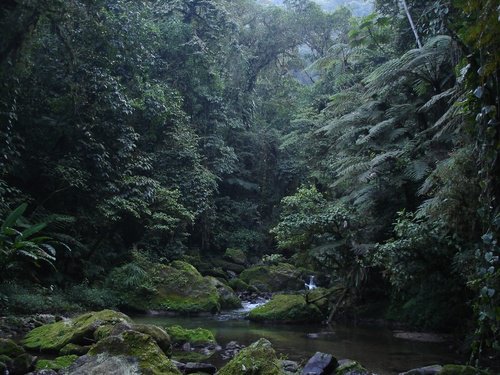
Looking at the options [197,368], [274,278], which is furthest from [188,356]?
[274,278]

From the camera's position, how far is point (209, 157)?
70.9 ft

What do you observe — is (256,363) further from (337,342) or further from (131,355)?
(337,342)

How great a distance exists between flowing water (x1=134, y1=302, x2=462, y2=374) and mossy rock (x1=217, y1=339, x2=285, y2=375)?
2.13 m

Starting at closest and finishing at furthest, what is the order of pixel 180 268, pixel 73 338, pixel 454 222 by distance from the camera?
pixel 454 222 < pixel 73 338 < pixel 180 268

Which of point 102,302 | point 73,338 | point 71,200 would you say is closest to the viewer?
point 73,338

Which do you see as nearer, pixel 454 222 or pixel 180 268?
pixel 454 222

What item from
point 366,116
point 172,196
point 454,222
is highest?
point 366,116

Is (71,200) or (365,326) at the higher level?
(71,200)

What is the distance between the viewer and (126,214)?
1598cm

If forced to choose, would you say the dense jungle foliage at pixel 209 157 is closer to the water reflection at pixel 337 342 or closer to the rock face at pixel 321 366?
the water reflection at pixel 337 342

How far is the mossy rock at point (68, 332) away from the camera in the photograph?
7.18 metres

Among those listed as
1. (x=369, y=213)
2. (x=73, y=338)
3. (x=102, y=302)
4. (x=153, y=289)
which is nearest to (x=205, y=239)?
(x=153, y=289)

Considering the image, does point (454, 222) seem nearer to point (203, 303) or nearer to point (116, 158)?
point (203, 303)

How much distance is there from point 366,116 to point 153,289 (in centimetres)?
770
